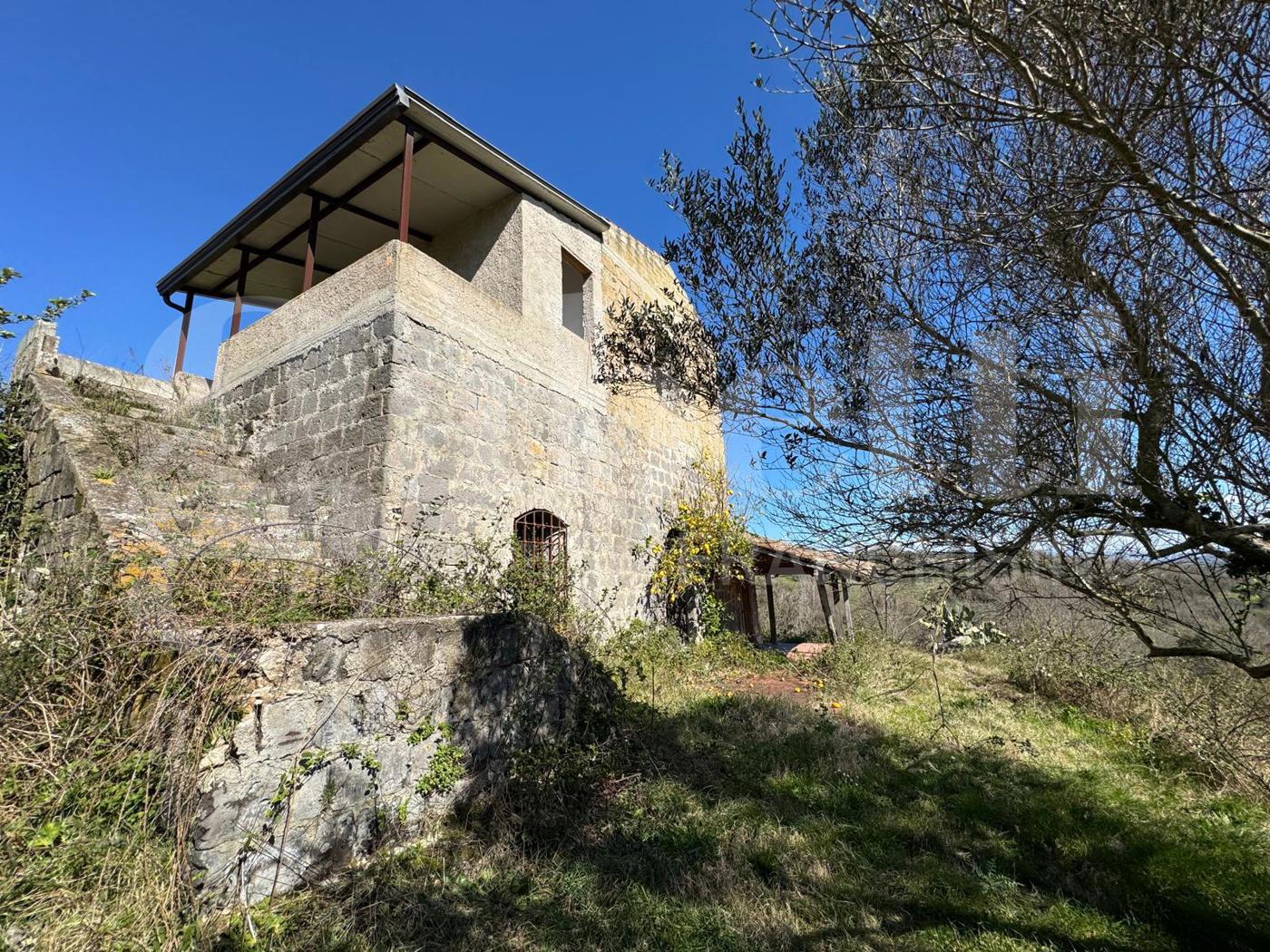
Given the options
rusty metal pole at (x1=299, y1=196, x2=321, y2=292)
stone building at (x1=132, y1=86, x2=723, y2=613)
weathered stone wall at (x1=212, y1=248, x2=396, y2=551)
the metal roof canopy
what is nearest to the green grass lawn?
stone building at (x1=132, y1=86, x2=723, y2=613)

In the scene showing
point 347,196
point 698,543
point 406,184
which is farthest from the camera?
point 698,543

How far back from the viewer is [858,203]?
12.9ft

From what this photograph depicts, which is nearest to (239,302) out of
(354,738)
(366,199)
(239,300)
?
(239,300)

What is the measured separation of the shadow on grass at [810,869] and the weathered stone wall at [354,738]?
23 centimetres

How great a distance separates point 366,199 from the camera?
25.4 feet

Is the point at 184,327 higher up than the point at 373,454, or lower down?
higher up

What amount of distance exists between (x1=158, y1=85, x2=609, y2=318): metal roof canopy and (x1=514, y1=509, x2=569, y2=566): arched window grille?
326 centimetres

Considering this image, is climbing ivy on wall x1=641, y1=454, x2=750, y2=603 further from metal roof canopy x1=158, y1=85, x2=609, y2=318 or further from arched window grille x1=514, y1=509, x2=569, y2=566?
metal roof canopy x1=158, y1=85, x2=609, y2=318

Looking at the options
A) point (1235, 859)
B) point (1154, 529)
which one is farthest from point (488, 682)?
point (1235, 859)

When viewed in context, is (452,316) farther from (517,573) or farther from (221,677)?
(221,677)

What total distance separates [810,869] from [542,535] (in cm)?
465

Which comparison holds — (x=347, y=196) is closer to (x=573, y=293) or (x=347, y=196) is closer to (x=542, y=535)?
(x=573, y=293)

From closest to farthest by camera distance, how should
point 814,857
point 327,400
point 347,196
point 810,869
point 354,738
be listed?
point 354,738
point 810,869
point 814,857
point 327,400
point 347,196

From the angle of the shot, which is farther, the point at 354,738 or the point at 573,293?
the point at 573,293
